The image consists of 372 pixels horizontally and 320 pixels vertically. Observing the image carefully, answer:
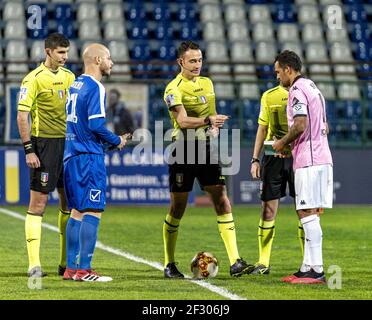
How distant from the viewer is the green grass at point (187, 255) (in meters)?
9.12

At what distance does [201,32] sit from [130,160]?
525cm

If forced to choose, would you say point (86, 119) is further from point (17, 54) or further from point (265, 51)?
point (265, 51)

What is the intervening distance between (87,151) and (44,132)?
3.14 ft

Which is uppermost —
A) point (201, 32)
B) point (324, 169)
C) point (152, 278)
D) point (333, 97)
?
point (201, 32)

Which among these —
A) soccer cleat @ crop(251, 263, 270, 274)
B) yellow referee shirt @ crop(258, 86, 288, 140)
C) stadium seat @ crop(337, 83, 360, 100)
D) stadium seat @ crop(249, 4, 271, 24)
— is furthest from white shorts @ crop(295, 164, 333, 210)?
stadium seat @ crop(249, 4, 271, 24)

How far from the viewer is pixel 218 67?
25.8 meters

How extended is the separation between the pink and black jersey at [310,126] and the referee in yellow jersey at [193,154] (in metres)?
0.97

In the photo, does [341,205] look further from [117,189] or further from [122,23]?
[122,23]

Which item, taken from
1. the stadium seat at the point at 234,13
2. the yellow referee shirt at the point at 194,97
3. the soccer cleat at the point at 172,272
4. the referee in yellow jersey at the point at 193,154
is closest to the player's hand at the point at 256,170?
the referee in yellow jersey at the point at 193,154

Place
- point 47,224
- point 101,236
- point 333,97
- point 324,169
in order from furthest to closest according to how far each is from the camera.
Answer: point 333,97 → point 47,224 → point 101,236 → point 324,169

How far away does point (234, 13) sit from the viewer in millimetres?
26281

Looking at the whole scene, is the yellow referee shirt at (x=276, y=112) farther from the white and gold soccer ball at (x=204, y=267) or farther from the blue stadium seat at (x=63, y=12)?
the blue stadium seat at (x=63, y=12)

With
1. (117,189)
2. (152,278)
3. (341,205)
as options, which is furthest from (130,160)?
(152,278)
